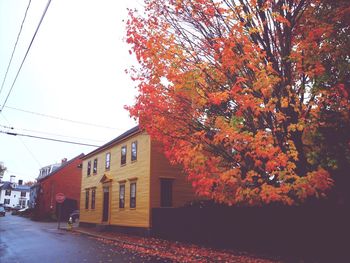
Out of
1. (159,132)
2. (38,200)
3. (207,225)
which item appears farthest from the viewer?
(38,200)

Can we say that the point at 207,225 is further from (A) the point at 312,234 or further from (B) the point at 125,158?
(B) the point at 125,158

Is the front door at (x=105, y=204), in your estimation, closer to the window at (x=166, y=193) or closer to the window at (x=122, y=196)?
the window at (x=122, y=196)

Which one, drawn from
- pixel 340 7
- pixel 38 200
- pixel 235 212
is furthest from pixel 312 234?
pixel 38 200

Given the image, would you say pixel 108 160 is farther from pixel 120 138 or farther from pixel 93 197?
pixel 93 197

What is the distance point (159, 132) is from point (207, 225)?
7.04 meters

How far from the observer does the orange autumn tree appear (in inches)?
357

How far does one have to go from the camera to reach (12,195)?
124m

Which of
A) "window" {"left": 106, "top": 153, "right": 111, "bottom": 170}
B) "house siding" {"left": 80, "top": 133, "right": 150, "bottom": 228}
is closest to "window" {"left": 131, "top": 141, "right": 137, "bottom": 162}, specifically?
"house siding" {"left": 80, "top": 133, "right": 150, "bottom": 228}

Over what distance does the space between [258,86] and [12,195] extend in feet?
439

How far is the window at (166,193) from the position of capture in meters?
23.5

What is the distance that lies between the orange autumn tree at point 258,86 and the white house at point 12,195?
12647 cm

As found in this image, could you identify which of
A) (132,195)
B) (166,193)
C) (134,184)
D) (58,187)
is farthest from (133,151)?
(58,187)

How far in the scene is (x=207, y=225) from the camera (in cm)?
1786

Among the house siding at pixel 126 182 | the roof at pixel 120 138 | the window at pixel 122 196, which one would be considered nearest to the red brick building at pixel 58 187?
the roof at pixel 120 138
